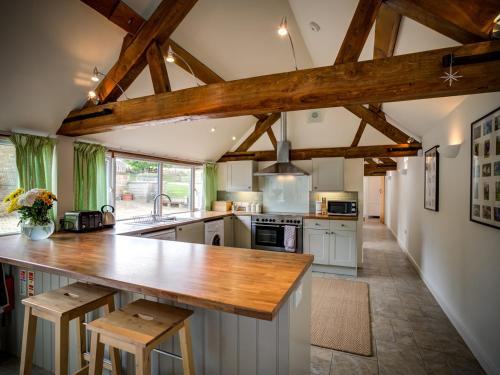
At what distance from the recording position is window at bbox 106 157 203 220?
3785mm

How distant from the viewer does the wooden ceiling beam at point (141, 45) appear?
2289mm

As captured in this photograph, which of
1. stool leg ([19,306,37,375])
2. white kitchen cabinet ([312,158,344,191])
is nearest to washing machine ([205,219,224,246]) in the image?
white kitchen cabinet ([312,158,344,191])

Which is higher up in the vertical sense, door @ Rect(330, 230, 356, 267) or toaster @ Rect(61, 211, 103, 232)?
toaster @ Rect(61, 211, 103, 232)

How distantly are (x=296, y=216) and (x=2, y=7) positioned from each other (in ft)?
13.9

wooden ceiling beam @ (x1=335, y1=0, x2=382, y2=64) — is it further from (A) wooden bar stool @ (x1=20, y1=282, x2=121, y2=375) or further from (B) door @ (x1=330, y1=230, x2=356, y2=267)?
(B) door @ (x1=330, y1=230, x2=356, y2=267)

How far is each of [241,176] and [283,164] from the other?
1034 millimetres

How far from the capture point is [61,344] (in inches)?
58.9

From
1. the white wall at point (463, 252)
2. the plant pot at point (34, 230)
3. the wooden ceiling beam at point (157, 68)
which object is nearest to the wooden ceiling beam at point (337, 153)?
the white wall at point (463, 252)

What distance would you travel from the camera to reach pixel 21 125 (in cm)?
251

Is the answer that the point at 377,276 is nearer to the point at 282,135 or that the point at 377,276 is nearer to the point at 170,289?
the point at 282,135

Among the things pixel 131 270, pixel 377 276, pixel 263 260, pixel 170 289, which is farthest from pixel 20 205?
pixel 377 276

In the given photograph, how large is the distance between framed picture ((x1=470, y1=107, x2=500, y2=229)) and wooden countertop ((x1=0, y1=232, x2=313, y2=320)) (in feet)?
4.61

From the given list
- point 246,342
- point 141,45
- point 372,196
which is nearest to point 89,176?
point 141,45

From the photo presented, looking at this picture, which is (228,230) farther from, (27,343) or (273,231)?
(27,343)
